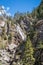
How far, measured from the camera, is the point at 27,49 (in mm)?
58406

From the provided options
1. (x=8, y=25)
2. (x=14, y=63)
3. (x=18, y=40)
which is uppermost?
(x=8, y=25)

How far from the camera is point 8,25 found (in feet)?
294

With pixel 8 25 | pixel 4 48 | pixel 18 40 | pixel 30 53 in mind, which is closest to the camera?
pixel 30 53

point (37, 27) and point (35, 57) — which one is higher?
point (37, 27)

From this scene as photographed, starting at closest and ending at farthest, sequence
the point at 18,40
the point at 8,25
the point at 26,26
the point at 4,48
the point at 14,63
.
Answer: the point at 14,63 → the point at 4,48 → the point at 18,40 → the point at 8,25 → the point at 26,26

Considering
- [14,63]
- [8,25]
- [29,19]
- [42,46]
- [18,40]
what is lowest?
[14,63]

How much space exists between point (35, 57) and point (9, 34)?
84.2ft

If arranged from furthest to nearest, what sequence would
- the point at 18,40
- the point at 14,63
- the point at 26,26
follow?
the point at 26,26 → the point at 18,40 → the point at 14,63

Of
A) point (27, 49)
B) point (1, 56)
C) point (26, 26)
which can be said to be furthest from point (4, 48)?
point (26, 26)

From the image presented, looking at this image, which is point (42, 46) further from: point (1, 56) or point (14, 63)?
point (1, 56)

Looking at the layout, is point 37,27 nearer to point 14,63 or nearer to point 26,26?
point 14,63

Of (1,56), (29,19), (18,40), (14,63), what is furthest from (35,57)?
(29,19)

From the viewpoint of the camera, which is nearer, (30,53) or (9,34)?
(30,53)

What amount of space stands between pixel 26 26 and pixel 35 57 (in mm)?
50563
